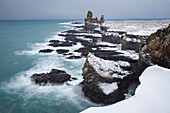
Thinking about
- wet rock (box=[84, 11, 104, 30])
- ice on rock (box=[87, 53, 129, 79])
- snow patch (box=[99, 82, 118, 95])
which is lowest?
snow patch (box=[99, 82, 118, 95])

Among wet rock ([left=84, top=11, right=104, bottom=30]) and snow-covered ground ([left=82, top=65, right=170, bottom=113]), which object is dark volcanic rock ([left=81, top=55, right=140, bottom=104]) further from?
wet rock ([left=84, top=11, right=104, bottom=30])

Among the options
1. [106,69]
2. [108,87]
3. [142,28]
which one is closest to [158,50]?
[106,69]

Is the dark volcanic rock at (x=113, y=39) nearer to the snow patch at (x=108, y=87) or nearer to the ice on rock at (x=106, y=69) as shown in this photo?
the ice on rock at (x=106, y=69)

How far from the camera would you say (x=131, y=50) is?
2125cm

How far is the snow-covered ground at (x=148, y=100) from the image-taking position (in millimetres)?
4266

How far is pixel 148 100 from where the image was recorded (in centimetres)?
480

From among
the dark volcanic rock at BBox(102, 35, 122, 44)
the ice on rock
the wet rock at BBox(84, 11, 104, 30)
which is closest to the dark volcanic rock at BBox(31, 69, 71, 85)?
the ice on rock

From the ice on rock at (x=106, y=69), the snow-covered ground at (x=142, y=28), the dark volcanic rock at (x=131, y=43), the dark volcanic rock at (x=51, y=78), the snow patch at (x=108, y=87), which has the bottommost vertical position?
the dark volcanic rock at (x=51, y=78)

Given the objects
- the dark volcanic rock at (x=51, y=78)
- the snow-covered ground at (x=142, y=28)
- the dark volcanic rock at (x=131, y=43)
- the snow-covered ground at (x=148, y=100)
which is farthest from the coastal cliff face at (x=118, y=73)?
the snow-covered ground at (x=142, y=28)

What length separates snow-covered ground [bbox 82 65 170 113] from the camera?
14.0 feet

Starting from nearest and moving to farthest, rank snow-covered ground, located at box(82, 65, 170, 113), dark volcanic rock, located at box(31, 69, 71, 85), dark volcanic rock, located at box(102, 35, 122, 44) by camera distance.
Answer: snow-covered ground, located at box(82, 65, 170, 113), dark volcanic rock, located at box(31, 69, 71, 85), dark volcanic rock, located at box(102, 35, 122, 44)

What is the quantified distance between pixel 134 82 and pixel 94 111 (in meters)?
8.53

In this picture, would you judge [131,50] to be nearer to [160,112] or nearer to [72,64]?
[72,64]

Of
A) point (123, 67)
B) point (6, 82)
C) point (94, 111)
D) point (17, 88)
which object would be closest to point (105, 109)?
point (94, 111)
